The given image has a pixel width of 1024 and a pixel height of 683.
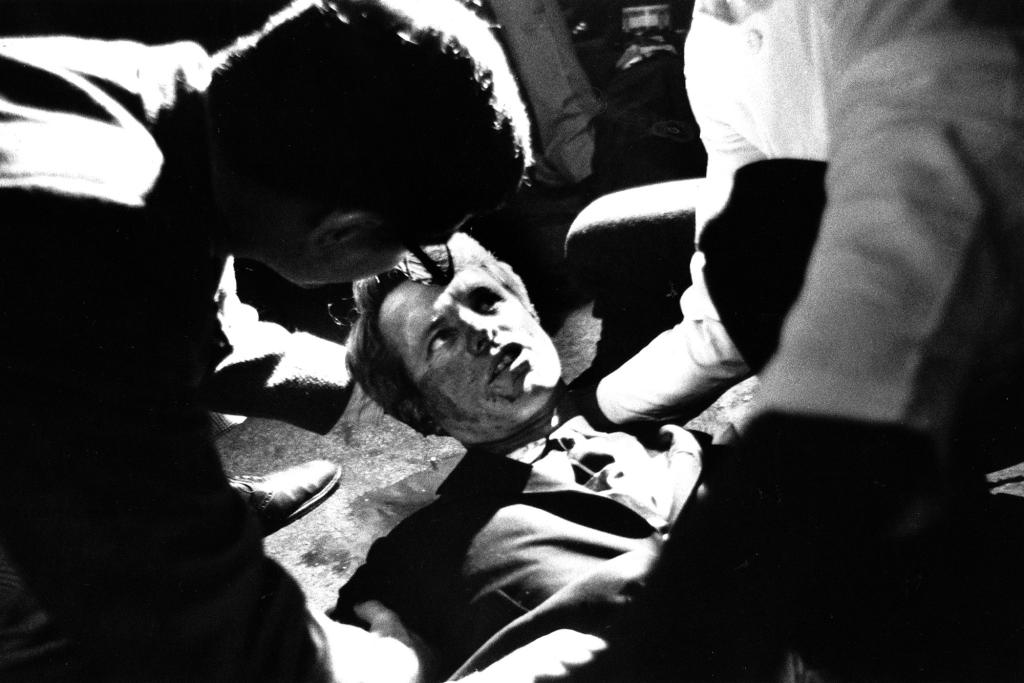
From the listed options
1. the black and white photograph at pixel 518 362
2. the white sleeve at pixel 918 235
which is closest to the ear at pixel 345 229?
the black and white photograph at pixel 518 362

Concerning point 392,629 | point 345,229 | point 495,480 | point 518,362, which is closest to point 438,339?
point 518,362

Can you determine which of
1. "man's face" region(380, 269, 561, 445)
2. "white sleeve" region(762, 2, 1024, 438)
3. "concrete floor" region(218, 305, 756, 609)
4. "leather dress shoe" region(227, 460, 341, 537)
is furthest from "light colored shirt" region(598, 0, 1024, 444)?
"leather dress shoe" region(227, 460, 341, 537)

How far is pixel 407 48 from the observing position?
903mm

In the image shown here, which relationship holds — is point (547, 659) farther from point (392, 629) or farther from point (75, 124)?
point (75, 124)

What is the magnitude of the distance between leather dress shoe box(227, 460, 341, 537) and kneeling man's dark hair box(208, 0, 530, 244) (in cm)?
119

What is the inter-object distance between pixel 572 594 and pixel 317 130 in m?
0.79

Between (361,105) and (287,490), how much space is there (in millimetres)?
1334

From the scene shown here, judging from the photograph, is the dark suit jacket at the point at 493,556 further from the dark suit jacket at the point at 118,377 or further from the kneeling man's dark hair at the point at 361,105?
the kneeling man's dark hair at the point at 361,105

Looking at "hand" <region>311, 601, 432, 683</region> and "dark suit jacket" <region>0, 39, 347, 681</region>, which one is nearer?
"dark suit jacket" <region>0, 39, 347, 681</region>

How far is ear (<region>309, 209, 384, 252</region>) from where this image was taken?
36.0 inches

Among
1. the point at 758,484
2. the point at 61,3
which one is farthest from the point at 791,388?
the point at 61,3

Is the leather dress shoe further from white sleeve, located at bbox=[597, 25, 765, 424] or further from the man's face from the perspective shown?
white sleeve, located at bbox=[597, 25, 765, 424]

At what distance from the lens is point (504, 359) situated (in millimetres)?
1669

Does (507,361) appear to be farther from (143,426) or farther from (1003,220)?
(1003,220)
